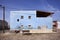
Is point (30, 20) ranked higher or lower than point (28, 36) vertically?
higher

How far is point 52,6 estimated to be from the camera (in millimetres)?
5051

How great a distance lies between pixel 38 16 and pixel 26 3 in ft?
4.15

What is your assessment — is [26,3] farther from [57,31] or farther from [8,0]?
[57,31]

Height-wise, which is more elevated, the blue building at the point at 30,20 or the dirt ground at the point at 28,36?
the blue building at the point at 30,20

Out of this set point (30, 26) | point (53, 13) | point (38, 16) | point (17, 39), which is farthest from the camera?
point (38, 16)

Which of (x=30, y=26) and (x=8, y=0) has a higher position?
(x=8, y=0)

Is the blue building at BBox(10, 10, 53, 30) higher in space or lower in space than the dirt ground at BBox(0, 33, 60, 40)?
higher

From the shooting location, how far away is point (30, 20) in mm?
5922

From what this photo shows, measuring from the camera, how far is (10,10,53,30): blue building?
566 cm

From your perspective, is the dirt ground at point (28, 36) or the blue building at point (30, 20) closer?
the dirt ground at point (28, 36)

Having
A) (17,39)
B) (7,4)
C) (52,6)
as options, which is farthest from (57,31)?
(7,4)

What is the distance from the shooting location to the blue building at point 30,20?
566cm

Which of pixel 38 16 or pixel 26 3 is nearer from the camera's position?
pixel 26 3

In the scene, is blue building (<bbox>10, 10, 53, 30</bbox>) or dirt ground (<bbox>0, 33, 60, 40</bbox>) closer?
dirt ground (<bbox>0, 33, 60, 40</bbox>)
